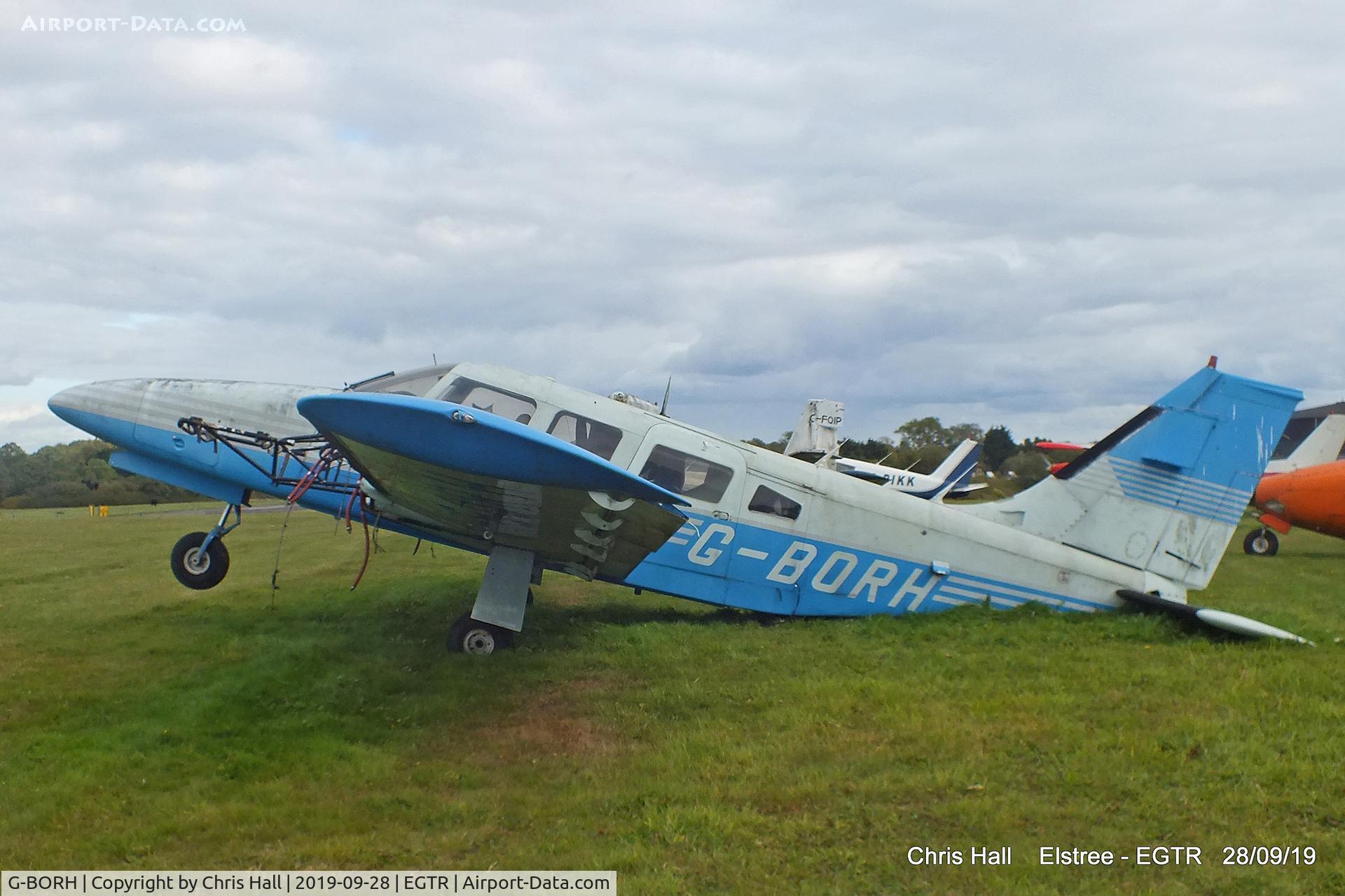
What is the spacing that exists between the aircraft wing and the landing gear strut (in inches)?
94.7

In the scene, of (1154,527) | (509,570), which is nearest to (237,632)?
(509,570)

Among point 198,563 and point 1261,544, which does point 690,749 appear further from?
point 1261,544

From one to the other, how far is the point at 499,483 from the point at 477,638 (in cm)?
224

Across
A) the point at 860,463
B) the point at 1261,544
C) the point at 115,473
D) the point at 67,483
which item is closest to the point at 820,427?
the point at 860,463

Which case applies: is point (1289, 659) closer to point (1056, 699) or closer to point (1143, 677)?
point (1143, 677)

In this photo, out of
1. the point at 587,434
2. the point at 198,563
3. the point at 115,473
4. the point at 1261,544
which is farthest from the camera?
the point at 115,473

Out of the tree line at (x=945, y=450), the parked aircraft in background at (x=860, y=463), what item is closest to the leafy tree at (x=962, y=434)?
the tree line at (x=945, y=450)

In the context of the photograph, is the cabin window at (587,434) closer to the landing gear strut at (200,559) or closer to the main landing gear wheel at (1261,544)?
the landing gear strut at (200,559)

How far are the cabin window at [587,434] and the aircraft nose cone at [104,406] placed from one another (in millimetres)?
4230

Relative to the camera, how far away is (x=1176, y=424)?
852cm

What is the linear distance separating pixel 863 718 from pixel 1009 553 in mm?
3639

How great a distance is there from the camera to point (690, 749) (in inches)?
211

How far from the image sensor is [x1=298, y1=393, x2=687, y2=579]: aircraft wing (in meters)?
5.11

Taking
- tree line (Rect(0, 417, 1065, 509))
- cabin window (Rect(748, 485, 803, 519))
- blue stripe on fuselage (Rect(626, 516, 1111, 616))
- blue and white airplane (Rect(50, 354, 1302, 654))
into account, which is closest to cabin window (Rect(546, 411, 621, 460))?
blue and white airplane (Rect(50, 354, 1302, 654))
